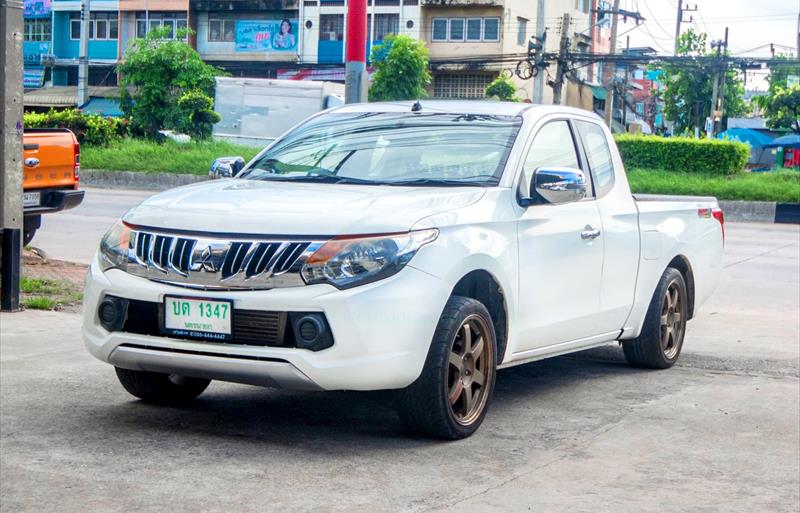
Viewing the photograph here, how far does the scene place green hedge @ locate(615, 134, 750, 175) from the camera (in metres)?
29.5

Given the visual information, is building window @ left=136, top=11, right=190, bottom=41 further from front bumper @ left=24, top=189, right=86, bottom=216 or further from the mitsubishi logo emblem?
the mitsubishi logo emblem

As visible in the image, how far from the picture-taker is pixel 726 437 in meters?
5.71

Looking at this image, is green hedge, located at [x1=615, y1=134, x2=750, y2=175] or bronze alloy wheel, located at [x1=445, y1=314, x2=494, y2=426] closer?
bronze alloy wheel, located at [x1=445, y1=314, x2=494, y2=426]


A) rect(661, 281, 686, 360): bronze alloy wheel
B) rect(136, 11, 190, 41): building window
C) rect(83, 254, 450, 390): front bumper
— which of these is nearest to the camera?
rect(83, 254, 450, 390): front bumper

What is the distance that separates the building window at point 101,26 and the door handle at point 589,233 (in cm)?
5853

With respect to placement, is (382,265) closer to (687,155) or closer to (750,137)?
(687,155)

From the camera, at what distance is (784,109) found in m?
57.2

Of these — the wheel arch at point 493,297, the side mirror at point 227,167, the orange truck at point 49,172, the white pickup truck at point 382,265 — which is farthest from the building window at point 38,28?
the wheel arch at point 493,297

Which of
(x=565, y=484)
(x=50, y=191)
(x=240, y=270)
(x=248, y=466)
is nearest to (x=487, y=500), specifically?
(x=565, y=484)

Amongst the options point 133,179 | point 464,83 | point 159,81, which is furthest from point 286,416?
point 464,83

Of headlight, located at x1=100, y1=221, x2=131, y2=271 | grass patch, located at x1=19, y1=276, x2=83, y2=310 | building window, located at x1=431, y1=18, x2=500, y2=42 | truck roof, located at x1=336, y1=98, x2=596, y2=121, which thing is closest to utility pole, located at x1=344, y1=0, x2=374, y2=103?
grass patch, located at x1=19, y1=276, x2=83, y2=310

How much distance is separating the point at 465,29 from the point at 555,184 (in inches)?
2062

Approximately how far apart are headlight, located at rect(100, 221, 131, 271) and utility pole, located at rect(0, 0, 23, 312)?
12.3ft

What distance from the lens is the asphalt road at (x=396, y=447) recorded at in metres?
4.41
